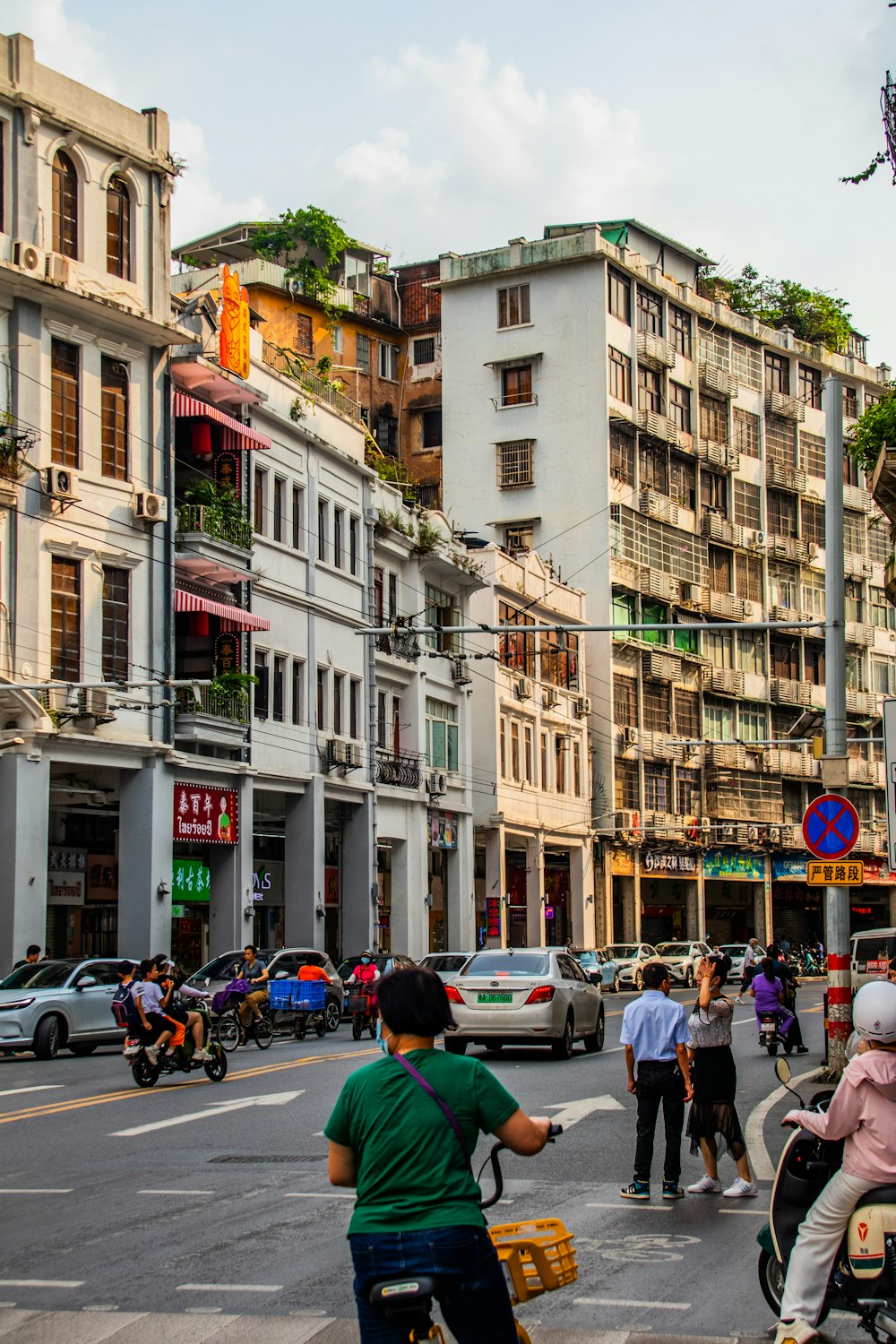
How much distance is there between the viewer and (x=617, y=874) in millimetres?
68500

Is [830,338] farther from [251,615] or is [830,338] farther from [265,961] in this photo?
[265,961]

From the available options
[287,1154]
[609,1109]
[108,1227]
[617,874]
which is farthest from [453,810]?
[108,1227]

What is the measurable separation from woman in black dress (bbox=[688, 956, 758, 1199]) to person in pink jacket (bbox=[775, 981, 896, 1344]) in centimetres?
482

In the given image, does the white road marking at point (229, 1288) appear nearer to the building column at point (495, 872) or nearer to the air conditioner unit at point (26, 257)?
the air conditioner unit at point (26, 257)

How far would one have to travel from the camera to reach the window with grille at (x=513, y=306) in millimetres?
70000

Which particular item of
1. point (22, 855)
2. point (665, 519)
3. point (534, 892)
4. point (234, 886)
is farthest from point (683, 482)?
point (22, 855)

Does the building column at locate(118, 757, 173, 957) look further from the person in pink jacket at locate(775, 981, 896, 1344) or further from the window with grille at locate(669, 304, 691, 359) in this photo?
the window with grille at locate(669, 304, 691, 359)

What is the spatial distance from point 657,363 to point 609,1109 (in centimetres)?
5746

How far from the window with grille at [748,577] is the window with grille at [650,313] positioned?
12113 mm

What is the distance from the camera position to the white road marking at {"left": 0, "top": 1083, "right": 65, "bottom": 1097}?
66.6 ft

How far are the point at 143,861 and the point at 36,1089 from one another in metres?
16.0

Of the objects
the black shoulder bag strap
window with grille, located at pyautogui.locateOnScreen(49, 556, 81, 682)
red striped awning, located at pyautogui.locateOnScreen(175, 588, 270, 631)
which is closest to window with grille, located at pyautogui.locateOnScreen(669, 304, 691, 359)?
red striped awning, located at pyautogui.locateOnScreen(175, 588, 270, 631)

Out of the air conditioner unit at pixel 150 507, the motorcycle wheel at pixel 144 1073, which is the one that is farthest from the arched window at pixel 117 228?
the motorcycle wheel at pixel 144 1073

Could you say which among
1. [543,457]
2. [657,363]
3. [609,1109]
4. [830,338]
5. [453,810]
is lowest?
[609,1109]
